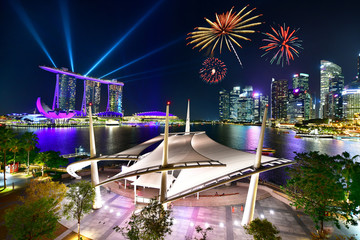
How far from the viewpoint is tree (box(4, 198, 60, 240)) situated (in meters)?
10.6

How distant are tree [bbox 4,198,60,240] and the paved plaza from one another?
3533 mm

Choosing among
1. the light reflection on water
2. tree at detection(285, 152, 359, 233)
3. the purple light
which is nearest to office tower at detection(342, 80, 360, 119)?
the light reflection on water

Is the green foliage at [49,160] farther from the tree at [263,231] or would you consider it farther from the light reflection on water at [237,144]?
the tree at [263,231]

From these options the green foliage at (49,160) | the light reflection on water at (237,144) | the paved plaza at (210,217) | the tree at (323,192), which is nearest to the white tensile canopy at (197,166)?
the tree at (323,192)

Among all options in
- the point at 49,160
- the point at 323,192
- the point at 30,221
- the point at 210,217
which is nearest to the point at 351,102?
the point at 323,192

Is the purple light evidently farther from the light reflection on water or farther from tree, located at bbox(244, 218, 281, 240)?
tree, located at bbox(244, 218, 281, 240)

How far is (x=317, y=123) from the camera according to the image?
6531 inches

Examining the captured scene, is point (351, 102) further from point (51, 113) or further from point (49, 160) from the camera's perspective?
point (51, 113)

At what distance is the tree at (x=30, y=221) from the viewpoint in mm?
10628

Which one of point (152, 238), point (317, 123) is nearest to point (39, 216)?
point (152, 238)

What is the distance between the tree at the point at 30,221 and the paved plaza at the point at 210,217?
3533mm

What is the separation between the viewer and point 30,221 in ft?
36.0

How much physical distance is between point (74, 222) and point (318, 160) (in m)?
22.2

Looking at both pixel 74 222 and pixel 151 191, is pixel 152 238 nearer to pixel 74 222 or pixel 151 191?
pixel 74 222
